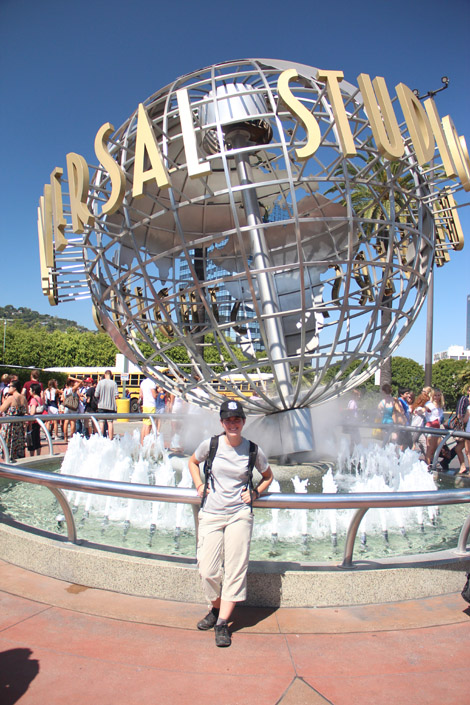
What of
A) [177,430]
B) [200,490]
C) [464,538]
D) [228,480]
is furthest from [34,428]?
[464,538]

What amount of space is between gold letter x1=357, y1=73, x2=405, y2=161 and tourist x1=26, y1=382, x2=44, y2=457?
8.04 m

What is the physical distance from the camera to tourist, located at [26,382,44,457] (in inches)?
379

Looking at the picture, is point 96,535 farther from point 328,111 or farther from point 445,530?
point 328,111

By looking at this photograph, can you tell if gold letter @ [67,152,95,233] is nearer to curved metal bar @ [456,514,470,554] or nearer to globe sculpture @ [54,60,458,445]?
globe sculpture @ [54,60,458,445]

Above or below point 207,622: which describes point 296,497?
above

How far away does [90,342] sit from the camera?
54875 mm

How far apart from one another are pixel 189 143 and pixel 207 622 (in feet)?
12.6

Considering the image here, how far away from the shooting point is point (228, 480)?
3236 millimetres

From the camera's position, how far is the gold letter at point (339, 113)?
4512 millimetres

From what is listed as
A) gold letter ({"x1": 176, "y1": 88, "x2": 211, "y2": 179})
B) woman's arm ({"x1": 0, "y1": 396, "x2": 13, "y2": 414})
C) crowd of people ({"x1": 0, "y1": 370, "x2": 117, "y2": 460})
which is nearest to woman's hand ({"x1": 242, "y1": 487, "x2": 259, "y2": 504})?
gold letter ({"x1": 176, "y1": 88, "x2": 211, "y2": 179})

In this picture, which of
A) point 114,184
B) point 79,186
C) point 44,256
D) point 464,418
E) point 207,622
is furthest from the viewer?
point 464,418

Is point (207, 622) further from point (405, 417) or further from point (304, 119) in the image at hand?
point (405, 417)

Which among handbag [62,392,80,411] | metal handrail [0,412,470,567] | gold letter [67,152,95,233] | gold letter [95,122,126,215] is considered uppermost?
gold letter [67,152,95,233]

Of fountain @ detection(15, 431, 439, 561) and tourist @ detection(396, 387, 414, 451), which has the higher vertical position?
tourist @ detection(396, 387, 414, 451)
